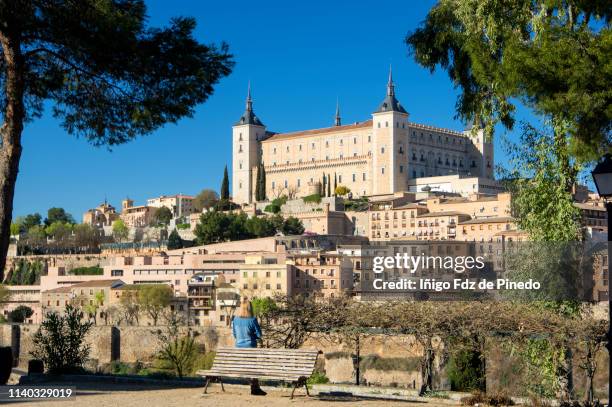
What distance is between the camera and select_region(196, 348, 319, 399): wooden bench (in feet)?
30.8

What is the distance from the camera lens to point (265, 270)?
5806cm

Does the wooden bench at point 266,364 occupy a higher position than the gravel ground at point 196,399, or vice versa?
the wooden bench at point 266,364

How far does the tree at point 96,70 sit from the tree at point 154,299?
40.9m

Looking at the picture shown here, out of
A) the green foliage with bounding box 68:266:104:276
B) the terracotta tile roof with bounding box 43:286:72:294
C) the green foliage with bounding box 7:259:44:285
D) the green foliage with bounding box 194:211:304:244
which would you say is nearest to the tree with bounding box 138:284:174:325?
the terracotta tile roof with bounding box 43:286:72:294

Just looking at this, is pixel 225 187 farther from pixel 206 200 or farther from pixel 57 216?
pixel 57 216

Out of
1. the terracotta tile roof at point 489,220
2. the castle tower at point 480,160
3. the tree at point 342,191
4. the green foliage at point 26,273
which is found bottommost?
the green foliage at point 26,273

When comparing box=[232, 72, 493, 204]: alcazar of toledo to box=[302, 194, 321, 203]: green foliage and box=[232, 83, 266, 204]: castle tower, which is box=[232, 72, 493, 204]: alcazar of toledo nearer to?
box=[232, 83, 266, 204]: castle tower

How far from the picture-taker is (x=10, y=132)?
1124 cm

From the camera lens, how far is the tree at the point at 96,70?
11023mm

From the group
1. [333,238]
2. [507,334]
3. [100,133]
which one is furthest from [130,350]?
[333,238]

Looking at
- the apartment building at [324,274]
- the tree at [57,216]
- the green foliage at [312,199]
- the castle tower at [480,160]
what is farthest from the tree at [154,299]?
the tree at [57,216]

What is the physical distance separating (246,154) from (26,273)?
88.5 feet

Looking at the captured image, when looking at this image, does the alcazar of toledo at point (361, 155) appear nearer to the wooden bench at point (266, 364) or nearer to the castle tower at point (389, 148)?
the castle tower at point (389, 148)

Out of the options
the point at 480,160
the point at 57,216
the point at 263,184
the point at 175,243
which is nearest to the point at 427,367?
the point at 175,243
